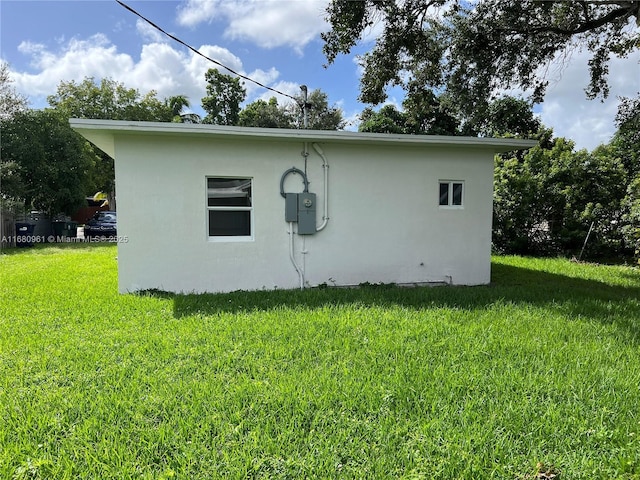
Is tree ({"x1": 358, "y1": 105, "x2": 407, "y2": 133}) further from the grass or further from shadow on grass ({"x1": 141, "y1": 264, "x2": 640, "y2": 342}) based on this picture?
the grass

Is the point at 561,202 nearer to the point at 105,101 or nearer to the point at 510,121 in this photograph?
the point at 510,121

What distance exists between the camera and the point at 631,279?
8.56 m

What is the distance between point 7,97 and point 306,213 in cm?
1777

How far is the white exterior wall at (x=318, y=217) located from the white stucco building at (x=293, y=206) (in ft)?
0.07

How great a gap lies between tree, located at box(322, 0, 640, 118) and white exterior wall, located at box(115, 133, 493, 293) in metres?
3.35

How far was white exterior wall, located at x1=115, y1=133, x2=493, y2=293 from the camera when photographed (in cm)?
651

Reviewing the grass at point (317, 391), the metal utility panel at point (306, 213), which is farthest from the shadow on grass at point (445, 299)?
the metal utility panel at point (306, 213)

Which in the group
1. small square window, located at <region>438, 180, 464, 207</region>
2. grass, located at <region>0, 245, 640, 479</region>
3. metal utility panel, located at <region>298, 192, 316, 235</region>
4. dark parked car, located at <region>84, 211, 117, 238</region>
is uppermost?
small square window, located at <region>438, 180, 464, 207</region>

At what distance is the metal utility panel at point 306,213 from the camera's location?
7.05 metres

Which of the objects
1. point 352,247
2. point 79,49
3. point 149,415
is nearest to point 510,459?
point 149,415

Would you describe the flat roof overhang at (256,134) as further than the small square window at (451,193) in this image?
No

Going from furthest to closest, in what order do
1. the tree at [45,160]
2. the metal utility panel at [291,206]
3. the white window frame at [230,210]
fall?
the tree at [45,160], the metal utility panel at [291,206], the white window frame at [230,210]

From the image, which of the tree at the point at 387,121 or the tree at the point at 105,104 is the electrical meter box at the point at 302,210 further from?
the tree at the point at 105,104

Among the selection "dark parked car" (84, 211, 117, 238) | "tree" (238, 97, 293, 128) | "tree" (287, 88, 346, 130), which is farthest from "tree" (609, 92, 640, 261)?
"dark parked car" (84, 211, 117, 238)
